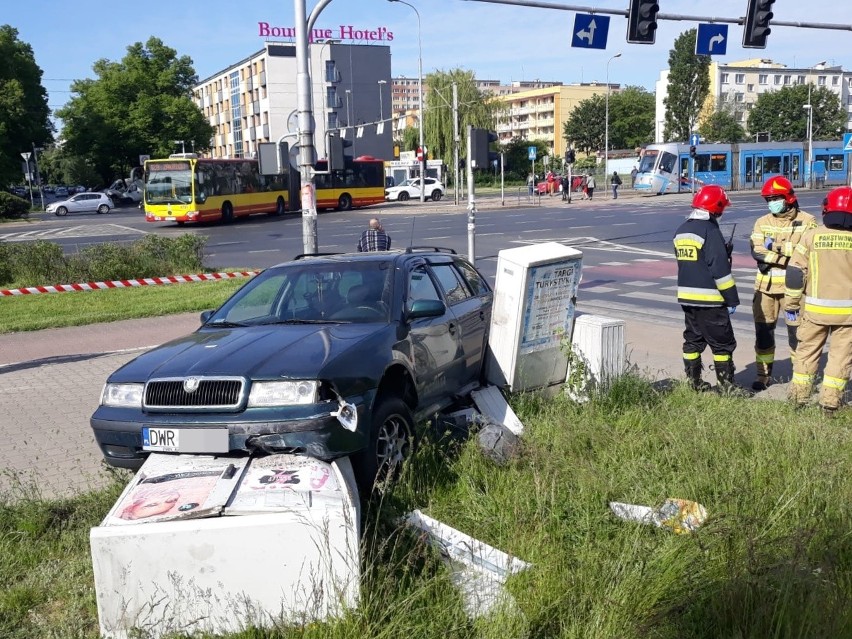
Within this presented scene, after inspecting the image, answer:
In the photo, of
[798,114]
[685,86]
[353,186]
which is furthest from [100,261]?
[798,114]

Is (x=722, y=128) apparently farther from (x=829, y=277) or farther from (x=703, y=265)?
(x=829, y=277)

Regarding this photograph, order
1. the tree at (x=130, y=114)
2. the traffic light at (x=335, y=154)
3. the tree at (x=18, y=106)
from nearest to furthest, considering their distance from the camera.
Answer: the traffic light at (x=335, y=154) < the tree at (x=18, y=106) < the tree at (x=130, y=114)

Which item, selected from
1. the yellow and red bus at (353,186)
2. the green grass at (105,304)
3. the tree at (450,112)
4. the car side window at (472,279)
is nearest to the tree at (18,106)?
the yellow and red bus at (353,186)

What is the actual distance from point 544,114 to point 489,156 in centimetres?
13217

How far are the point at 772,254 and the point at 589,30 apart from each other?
12.5 meters

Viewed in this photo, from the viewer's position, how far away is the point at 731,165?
55031mm

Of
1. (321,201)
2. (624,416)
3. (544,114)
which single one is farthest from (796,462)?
(544,114)

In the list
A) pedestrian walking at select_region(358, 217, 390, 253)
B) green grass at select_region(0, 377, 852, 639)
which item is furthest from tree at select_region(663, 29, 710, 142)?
green grass at select_region(0, 377, 852, 639)

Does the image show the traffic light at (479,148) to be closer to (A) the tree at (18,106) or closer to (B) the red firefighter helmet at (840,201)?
(B) the red firefighter helmet at (840,201)

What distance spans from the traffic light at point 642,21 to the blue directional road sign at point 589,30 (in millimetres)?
561

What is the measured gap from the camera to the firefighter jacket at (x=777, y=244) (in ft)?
25.7

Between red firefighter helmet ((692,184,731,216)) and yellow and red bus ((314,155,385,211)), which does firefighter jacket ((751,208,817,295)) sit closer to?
red firefighter helmet ((692,184,731,216))

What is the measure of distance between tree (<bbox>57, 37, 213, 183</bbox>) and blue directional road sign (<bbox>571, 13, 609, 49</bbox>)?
61.7m

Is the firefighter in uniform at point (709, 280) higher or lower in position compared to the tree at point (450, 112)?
lower
